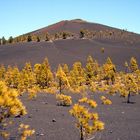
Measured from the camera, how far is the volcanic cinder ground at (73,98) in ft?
79.9

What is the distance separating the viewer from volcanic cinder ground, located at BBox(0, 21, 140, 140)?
79.9ft

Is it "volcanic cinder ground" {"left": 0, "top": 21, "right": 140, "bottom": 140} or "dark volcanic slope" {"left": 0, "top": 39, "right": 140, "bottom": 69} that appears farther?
"dark volcanic slope" {"left": 0, "top": 39, "right": 140, "bottom": 69}

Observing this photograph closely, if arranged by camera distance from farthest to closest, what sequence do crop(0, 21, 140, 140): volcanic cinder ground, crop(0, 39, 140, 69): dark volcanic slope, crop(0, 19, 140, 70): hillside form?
crop(0, 19, 140, 70): hillside < crop(0, 39, 140, 69): dark volcanic slope < crop(0, 21, 140, 140): volcanic cinder ground

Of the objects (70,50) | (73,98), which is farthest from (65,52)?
(73,98)

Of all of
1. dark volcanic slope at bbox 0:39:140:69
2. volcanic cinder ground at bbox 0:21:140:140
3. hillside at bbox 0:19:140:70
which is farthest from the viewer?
hillside at bbox 0:19:140:70

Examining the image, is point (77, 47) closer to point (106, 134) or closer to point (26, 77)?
point (26, 77)

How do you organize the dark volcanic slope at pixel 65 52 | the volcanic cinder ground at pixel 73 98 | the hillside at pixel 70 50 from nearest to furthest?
the volcanic cinder ground at pixel 73 98, the dark volcanic slope at pixel 65 52, the hillside at pixel 70 50

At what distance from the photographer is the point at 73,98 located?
48.3m

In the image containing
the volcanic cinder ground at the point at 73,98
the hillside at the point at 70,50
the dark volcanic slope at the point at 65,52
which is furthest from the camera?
the hillside at the point at 70,50

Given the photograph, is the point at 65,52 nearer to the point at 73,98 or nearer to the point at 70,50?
the point at 70,50

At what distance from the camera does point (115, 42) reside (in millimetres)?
147500

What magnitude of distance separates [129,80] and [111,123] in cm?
1960

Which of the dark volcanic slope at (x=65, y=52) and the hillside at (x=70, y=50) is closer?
the dark volcanic slope at (x=65, y=52)

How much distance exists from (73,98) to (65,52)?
81.5m
